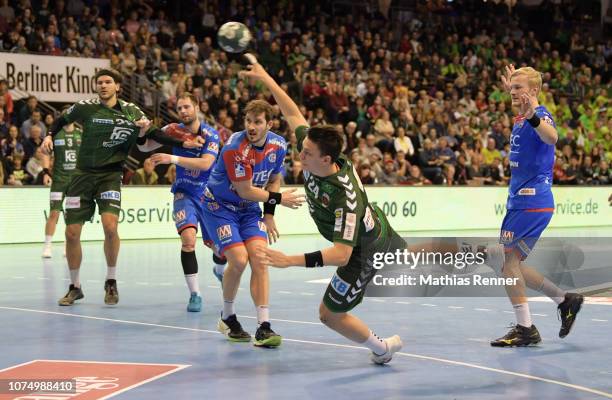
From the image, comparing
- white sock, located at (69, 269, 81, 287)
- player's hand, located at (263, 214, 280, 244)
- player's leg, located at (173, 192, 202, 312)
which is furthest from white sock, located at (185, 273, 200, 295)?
player's hand, located at (263, 214, 280, 244)

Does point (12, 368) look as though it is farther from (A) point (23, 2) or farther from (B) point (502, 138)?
(B) point (502, 138)

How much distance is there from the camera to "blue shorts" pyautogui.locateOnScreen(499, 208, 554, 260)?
8.27m

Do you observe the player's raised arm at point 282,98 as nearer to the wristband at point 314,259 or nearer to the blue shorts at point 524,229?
the wristband at point 314,259

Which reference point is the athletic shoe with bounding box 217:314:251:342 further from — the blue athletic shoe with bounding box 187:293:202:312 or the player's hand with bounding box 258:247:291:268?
the player's hand with bounding box 258:247:291:268

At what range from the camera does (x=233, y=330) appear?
8.35 metres

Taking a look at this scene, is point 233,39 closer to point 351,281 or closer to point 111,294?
point 351,281

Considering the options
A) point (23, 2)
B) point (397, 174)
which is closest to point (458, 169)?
point (397, 174)

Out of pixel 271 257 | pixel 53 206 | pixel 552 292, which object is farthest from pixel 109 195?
pixel 53 206

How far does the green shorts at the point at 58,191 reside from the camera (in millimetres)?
15477

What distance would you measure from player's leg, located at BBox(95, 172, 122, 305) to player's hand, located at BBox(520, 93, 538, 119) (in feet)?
16.1

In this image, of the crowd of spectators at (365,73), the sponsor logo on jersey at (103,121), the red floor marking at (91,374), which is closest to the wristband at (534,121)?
the red floor marking at (91,374)

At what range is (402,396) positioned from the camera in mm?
6215

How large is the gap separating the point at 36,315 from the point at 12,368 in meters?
2.81

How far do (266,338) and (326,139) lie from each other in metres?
2.16
